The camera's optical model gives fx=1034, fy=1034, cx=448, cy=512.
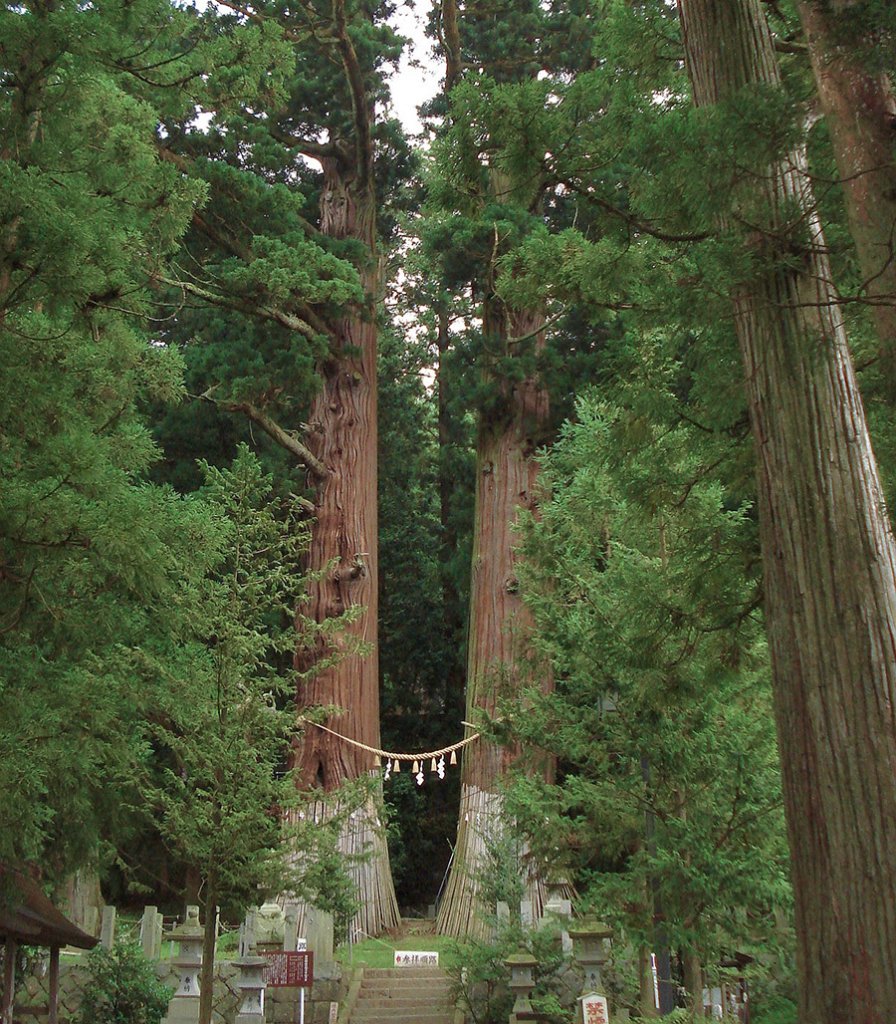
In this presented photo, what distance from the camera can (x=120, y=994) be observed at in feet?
36.3

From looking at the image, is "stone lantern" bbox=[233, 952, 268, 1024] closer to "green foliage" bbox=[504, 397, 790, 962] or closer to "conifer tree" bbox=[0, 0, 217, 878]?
"green foliage" bbox=[504, 397, 790, 962]

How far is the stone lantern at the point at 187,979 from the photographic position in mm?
9367

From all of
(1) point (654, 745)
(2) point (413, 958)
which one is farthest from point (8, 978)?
(2) point (413, 958)

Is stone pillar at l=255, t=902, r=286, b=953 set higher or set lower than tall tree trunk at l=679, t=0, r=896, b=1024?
lower

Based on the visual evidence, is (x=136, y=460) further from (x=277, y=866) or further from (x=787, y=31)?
(x=787, y=31)

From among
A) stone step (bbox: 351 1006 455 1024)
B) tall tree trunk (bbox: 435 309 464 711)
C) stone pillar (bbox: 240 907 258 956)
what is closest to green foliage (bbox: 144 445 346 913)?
stone pillar (bbox: 240 907 258 956)

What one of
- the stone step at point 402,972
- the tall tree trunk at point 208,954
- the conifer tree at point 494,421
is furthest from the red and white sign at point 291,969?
the stone step at point 402,972

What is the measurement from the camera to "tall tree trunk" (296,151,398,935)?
47.4 ft

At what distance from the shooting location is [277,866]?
871 centimetres

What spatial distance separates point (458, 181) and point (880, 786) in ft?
12.7

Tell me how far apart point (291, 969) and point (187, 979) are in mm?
954

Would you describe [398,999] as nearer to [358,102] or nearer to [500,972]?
[500,972]

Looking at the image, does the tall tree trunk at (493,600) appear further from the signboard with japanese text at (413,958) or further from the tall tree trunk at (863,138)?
the tall tree trunk at (863,138)

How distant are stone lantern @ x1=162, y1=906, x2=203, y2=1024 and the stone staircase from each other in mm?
3055
